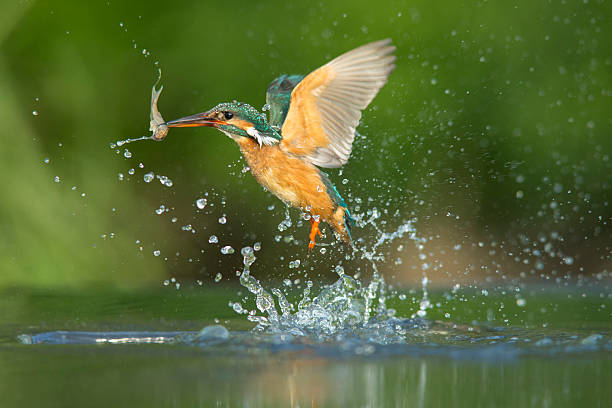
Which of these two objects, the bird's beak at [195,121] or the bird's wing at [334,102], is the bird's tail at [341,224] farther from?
the bird's beak at [195,121]

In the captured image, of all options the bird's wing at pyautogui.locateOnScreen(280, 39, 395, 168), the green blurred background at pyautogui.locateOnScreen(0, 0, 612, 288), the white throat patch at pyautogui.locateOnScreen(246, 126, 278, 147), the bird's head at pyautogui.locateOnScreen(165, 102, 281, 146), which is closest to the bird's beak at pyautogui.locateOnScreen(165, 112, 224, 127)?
the bird's head at pyautogui.locateOnScreen(165, 102, 281, 146)

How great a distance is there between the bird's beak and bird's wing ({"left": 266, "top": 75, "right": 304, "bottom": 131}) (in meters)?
0.41

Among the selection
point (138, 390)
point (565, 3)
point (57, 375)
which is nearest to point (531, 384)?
point (138, 390)

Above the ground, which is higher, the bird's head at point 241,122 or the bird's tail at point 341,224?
the bird's head at point 241,122

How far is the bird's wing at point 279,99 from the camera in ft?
14.8

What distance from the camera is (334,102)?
4.03 meters

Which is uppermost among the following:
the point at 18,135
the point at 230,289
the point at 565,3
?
the point at 565,3

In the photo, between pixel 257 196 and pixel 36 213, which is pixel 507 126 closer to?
pixel 257 196

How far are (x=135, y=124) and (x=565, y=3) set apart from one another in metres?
4.42

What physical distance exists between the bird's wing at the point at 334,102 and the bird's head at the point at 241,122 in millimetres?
82

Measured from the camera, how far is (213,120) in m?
4.10

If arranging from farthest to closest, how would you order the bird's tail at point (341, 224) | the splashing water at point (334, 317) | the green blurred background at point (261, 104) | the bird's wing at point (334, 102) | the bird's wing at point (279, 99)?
the green blurred background at point (261, 104)
the bird's wing at point (279, 99)
the bird's tail at point (341, 224)
the splashing water at point (334, 317)
the bird's wing at point (334, 102)

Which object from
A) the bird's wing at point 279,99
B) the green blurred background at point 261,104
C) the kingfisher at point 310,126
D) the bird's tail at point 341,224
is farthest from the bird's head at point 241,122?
the green blurred background at point 261,104

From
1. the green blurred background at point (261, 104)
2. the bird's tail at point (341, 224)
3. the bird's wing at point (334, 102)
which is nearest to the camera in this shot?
the bird's wing at point (334, 102)
